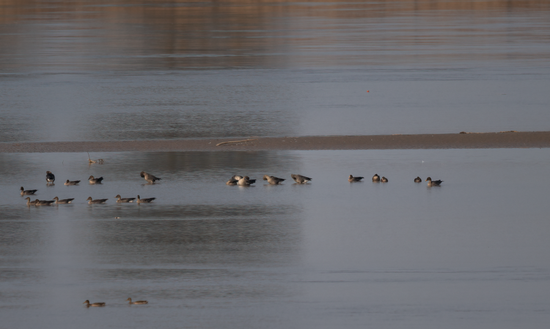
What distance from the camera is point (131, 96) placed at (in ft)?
64.0

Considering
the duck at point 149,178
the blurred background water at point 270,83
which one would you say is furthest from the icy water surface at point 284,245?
the blurred background water at point 270,83

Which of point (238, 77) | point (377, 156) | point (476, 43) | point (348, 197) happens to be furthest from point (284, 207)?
point (476, 43)

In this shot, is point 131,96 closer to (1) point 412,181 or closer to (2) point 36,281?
(1) point 412,181

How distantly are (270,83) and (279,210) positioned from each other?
11.8 metres

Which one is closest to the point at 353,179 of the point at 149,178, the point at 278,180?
the point at 278,180

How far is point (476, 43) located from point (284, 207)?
78.6ft

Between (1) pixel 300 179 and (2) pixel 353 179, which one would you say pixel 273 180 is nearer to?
(1) pixel 300 179

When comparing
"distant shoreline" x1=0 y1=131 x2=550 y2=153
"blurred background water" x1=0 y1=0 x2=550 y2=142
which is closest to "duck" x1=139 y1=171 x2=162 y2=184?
A: "distant shoreline" x1=0 y1=131 x2=550 y2=153

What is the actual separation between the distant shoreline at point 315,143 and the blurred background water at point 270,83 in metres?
0.47

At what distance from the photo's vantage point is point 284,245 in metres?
8.59

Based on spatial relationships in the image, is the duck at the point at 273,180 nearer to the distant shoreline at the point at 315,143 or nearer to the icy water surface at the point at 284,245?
the icy water surface at the point at 284,245

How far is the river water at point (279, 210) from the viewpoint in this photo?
6.93 meters

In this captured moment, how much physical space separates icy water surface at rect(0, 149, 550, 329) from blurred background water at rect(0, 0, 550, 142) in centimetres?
275

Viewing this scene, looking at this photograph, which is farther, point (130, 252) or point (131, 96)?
point (131, 96)
